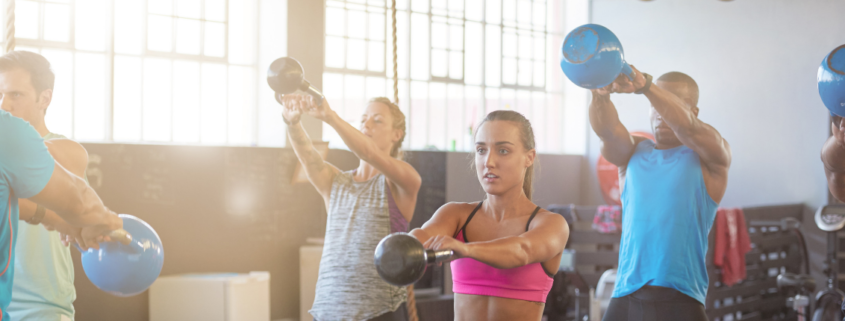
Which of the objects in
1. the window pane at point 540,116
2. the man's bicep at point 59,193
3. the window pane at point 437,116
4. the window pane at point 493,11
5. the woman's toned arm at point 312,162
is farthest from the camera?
the window pane at point 540,116

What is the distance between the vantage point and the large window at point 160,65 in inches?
218

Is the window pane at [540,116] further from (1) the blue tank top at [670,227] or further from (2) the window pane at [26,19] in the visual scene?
(1) the blue tank top at [670,227]

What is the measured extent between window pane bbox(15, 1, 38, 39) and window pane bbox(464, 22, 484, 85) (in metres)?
4.77

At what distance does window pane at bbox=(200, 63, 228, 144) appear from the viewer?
624cm

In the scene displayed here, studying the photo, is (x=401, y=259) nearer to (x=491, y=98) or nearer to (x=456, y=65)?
(x=456, y=65)

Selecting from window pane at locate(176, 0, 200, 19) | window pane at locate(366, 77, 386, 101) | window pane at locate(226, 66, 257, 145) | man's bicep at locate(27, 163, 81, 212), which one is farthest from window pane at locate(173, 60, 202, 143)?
man's bicep at locate(27, 163, 81, 212)

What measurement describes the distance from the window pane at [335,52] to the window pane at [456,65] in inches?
61.3

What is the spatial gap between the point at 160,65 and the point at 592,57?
5.23 meters

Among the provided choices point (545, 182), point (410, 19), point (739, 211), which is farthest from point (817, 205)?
point (410, 19)

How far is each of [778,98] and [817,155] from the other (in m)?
0.72

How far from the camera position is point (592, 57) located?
5.42 feet

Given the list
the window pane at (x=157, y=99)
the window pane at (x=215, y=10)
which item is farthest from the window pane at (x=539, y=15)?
the window pane at (x=157, y=99)

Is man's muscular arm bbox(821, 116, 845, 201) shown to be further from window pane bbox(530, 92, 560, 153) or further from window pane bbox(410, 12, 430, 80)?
window pane bbox(530, 92, 560, 153)

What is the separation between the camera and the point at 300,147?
2.38 m
